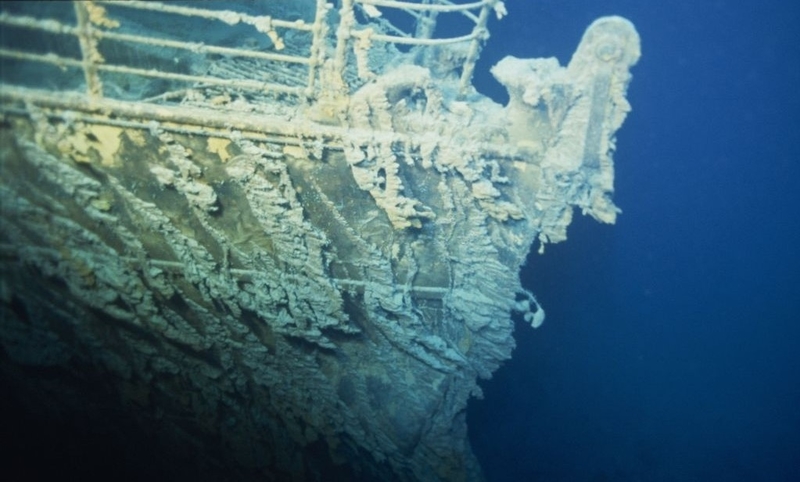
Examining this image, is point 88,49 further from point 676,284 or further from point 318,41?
point 676,284

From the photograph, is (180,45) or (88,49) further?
(180,45)

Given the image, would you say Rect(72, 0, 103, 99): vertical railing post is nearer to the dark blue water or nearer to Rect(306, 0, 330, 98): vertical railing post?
Rect(306, 0, 330, 98): vertical railing post

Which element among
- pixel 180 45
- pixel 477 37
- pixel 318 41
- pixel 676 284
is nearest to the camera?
pixel 180 45

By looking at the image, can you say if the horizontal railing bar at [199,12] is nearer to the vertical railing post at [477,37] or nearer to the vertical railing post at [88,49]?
the vertical railing post at [88,49]

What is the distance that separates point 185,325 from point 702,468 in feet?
50.7

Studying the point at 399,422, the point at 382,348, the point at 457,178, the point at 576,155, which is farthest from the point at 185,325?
the point at 576,155

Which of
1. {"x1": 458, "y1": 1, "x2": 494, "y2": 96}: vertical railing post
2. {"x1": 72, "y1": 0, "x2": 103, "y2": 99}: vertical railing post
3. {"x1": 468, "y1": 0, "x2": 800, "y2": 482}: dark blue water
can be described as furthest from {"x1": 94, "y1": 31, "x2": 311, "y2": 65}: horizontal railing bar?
{"x1": 468, "y1": 0, "x2": 800, "y2": 482}: dark blue water

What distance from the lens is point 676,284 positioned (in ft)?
84.3

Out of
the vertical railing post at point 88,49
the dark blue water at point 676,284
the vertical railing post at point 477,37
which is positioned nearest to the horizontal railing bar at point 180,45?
the vertical railing post at point 88,49

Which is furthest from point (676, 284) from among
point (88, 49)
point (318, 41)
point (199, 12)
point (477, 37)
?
point (88, 49)

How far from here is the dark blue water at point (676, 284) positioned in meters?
12.1

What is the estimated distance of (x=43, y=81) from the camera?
8.35ft

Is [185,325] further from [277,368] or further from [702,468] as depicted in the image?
[702,468]

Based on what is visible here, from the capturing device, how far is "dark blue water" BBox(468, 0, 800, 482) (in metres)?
12.1
